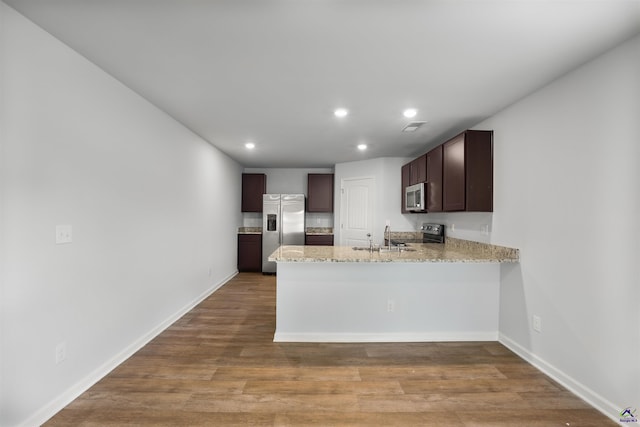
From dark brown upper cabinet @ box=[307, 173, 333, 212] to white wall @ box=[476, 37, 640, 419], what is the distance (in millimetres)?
3837

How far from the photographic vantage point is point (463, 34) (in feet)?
5.62

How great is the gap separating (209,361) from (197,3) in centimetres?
255

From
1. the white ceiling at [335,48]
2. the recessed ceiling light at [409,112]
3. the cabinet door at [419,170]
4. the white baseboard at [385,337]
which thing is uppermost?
the recessed ceiling light at [409,112]

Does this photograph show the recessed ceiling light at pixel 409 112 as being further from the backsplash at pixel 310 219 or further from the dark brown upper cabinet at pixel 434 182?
the backsplash at pixel 310 219

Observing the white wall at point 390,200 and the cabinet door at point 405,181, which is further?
the white wall at point 390,200

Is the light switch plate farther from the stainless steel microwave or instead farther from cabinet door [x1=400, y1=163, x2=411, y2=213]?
cabinet door [x1=400, y1=163, x2=411, y2=213]

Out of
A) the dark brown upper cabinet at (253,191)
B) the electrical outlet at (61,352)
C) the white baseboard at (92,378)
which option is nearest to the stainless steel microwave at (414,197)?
the dark brown upper cabinet at (253,191)

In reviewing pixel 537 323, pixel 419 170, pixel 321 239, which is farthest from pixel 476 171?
pixel 321 239

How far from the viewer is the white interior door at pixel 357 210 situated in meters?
5.53

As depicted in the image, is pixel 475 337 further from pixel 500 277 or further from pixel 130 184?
pixel 130 184

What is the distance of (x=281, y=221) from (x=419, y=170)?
3.00 m

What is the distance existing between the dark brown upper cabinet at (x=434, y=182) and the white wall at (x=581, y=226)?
79 centimetres

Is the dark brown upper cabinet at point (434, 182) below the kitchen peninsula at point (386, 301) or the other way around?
the other way around

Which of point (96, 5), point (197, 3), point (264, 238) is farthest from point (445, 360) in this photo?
point (264, 238)
